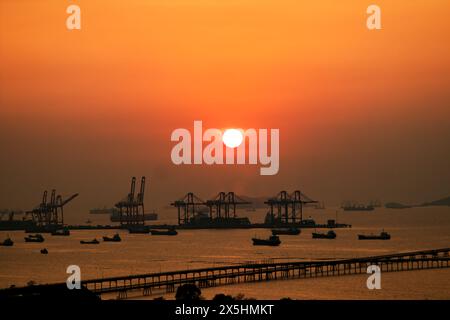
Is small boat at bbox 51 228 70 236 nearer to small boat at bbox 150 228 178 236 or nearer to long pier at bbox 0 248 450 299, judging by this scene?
small boat at bbox 150 228 178 236

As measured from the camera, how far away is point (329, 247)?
97.1m

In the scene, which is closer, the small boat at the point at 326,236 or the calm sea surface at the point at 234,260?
the calm sea surface at the point at 234,260

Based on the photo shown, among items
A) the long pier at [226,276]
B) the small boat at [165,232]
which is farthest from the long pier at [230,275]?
the small boat at [165,232]

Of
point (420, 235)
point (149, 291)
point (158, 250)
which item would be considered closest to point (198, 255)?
point (158, 250)

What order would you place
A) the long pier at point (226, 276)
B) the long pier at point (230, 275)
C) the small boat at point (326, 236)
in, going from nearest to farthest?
1. the long pier at point (226, 276)
2. the long pier at point (230, 275)
3. the small boat at point (326, 236)

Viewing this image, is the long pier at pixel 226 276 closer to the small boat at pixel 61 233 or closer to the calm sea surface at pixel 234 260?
the calm sea surface at pixel 234 260

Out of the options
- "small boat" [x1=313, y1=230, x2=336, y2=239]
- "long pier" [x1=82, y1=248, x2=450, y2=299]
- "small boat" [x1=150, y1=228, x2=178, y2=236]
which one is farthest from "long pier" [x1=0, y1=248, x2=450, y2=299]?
"small boat" [x1=150, y1=228, x2=178, y2=236]

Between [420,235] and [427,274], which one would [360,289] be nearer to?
[427,274]

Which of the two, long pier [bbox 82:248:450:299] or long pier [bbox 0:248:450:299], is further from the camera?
long pier [bbox 82:248:450:299]

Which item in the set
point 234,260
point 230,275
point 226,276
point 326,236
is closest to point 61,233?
point 326,236

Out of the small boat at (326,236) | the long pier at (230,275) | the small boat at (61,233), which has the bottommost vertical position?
the small boat at (61,233)

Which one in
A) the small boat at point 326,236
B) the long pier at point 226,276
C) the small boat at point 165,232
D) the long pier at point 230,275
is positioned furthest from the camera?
the small boat at point 165,232

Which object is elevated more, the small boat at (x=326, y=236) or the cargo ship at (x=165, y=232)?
the small boat at (x=326, y=236)
